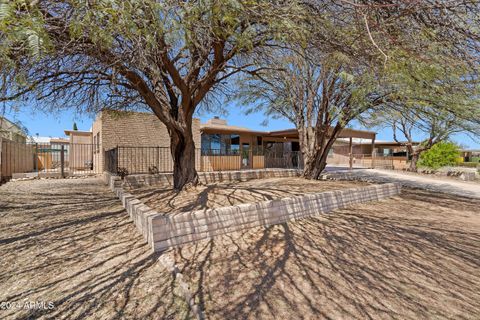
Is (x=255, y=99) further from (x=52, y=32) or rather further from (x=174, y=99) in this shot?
(x=52, y=32)

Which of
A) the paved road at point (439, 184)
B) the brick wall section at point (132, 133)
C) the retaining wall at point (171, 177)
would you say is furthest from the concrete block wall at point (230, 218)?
the brick wall section at point (132, 133)

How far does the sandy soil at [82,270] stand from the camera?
7.40ft

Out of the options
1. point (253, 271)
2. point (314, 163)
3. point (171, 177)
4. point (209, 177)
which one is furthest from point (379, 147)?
point (253, 271)

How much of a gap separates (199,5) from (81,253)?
3.67 m

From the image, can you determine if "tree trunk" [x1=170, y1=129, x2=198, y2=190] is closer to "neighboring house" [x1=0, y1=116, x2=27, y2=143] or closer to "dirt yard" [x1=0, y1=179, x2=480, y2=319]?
"dirt yard" [x1=0, y1=179, x2=480, y2=319]

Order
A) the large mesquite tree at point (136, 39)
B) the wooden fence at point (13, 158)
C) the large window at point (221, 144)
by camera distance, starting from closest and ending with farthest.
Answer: the large mesquite tree at point (136, 39) → the wooden fence at point (13, 158) → the large window at point (221, 144)

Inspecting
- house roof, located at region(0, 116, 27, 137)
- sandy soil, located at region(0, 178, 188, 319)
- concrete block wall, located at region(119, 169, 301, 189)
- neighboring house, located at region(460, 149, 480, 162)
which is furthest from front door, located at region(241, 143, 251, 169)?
neighboring house, located at region(460, 149, 480, 162)

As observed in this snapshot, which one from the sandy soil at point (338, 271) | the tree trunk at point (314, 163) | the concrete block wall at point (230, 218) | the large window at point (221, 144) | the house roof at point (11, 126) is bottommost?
the sandy soil at point (338, 271)

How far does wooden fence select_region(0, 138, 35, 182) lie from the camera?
9578 millimetres

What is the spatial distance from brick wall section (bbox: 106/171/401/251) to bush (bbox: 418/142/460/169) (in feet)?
62.9

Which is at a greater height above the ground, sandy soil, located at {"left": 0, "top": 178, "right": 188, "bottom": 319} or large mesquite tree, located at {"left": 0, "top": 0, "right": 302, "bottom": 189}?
→ large mesquite tree, located at {"left": 0, "top": 0, "right": 302, "bottom": 189}

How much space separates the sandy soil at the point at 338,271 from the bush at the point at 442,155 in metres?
18.5

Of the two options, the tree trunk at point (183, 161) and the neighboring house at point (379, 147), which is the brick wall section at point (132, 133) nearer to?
the tree trunk at point (183, 161)

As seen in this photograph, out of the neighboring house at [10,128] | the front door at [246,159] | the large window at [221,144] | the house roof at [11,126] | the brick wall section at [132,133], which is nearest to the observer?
the house roof at [11,126]
